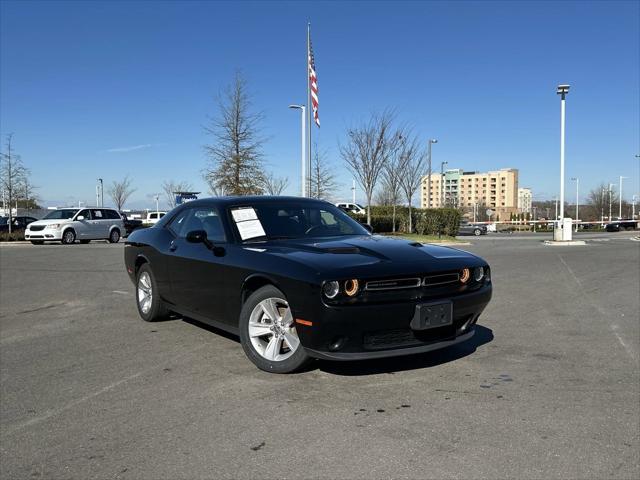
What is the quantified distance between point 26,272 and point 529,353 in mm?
11344

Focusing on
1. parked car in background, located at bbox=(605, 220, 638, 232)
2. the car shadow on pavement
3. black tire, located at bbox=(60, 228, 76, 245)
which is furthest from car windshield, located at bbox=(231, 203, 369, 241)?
parked car in background, located at bbox=(605, 220, 638, 232)

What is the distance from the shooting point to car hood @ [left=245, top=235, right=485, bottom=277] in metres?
3.95

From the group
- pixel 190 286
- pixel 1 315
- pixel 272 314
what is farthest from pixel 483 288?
pixel 1 315

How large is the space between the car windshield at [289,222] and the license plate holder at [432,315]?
1.60 m

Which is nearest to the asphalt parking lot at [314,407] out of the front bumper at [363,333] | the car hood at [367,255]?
the front bumper at [363,333]

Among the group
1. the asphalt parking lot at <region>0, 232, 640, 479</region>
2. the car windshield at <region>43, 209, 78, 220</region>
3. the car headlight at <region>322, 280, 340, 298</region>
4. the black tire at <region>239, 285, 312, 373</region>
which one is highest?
the car windshield at <region>43, 209, 78, 220</region>

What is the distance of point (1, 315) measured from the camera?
23.9 ft

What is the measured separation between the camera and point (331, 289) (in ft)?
12.6

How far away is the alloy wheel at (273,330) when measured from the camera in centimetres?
426

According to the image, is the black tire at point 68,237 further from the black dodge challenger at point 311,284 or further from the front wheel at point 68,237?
the black dodge challenger at point 311,284

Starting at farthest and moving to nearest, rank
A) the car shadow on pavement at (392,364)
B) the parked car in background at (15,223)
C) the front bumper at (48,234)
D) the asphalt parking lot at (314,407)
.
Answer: the parked car in background at (15,223), the front bumper at (48,234), the car shadow on pavement at (392,364), the asphalt parking lot at (314,407)

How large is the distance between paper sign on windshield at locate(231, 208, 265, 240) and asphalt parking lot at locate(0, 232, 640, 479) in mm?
1119

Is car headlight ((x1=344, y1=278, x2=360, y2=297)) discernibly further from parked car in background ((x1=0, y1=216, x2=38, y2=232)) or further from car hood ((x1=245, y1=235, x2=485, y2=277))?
parked car in background ((x1=0, y1=216, x2=38, y2=232))

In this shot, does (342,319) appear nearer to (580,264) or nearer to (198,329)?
(198,329)
